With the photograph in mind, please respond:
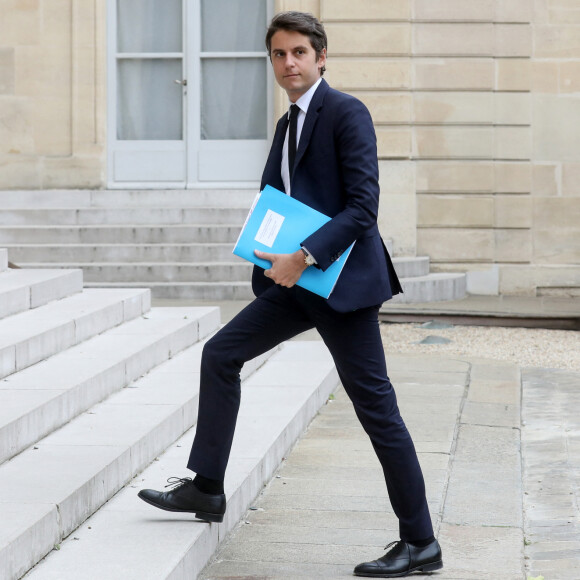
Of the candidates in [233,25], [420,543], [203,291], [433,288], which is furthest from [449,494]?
[233,25]

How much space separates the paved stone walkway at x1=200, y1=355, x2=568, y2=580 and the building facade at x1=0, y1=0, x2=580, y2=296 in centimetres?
587

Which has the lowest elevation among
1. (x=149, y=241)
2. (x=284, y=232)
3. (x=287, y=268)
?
(x=149, y=241)

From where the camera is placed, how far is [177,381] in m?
6.44

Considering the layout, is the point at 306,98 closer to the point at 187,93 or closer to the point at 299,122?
the point at 299,122

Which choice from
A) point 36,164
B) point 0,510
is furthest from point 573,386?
point 36,164

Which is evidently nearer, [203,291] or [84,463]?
[84,463]

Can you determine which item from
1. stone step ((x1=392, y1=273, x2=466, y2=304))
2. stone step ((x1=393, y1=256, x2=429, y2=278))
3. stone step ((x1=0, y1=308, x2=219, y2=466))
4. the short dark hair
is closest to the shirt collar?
the short dark hair

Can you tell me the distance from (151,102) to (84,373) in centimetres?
868

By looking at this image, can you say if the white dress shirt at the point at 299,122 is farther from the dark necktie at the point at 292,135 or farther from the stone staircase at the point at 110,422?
the stone staircase at the point at 110,422

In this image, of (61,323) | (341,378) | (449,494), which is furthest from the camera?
(61,323)

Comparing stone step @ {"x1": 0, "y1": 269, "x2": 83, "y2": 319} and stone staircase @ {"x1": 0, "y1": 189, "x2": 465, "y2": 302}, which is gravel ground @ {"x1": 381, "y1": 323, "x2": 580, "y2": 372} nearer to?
stone staircase @ {"x1": 0, "y1": 189, "x2": 465, "y2": 302}

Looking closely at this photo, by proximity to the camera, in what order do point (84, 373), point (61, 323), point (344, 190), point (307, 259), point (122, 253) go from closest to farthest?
point (307, 259)
point (344, 190)
point (84, 373)
point (61, 323)
point (122, 253)

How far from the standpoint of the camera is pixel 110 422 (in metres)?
5.41

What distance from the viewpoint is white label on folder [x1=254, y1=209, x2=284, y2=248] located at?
152 inches
